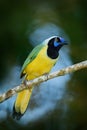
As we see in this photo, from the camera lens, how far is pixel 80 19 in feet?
16.5

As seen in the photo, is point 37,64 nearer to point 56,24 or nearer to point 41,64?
point 41,64

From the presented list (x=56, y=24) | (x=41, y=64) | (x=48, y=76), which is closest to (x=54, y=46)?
(x=41, y=64)

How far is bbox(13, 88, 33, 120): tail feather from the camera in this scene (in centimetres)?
386

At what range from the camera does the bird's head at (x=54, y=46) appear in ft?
12.8

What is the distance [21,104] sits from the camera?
12.8 feet

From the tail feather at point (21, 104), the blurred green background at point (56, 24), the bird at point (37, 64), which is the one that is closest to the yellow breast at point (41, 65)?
the bird at point (37, 64)

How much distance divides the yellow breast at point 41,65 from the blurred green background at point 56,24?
87 cm

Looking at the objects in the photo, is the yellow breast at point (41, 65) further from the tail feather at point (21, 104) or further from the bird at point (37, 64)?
the tail feather at point (21, 104)

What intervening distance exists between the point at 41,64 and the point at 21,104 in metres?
0.31

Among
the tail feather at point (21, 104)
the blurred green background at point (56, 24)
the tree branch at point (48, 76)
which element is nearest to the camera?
the tree branch at point (48, 76)

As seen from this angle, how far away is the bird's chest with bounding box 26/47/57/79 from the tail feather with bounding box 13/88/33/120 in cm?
15

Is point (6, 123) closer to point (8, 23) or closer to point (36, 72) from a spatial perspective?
point (8, 23)

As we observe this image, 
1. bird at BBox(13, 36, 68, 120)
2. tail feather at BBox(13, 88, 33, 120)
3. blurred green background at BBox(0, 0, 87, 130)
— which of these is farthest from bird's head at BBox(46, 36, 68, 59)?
blurred green background at BBox(0, 0, 87, 130)

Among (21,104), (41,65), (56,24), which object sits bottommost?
(56,24)
